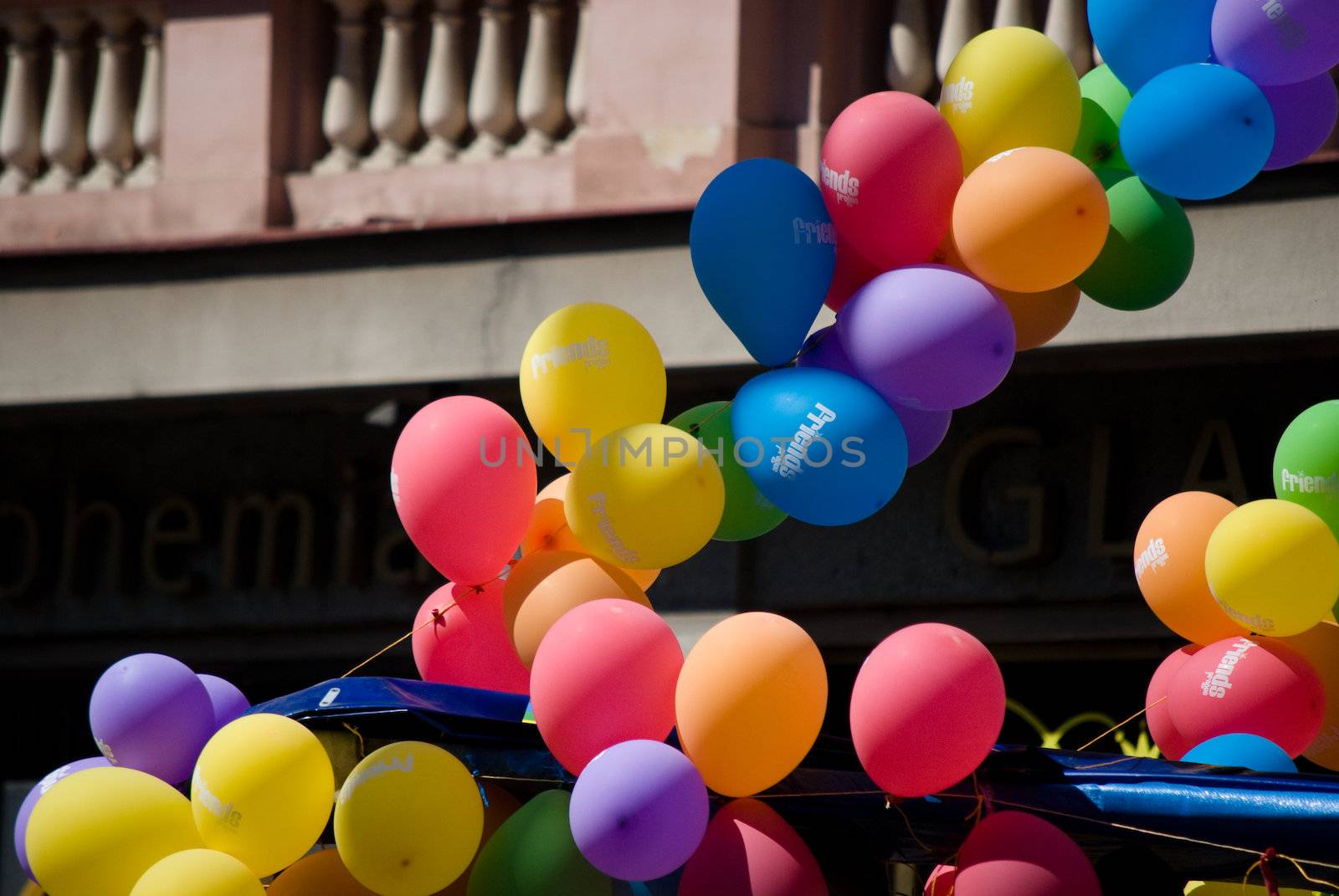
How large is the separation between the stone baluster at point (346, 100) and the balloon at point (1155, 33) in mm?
3593

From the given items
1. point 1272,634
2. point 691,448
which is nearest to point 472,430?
point 691,448

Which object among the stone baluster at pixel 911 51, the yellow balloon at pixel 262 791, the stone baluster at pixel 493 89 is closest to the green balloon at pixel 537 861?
the yellow balloon at pixel 262 791

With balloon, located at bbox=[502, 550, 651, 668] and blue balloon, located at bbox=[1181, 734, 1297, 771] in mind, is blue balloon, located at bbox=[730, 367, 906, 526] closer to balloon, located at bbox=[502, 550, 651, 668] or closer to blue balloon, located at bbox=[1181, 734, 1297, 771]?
balloon, located at bbox=[502, 550, 651, 668]

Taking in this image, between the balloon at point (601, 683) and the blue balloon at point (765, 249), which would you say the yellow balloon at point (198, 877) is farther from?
the blue balloon at point (765, 249)

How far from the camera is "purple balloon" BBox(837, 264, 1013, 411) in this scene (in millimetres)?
3518

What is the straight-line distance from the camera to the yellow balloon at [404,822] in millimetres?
3197

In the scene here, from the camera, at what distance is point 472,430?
12.4ft

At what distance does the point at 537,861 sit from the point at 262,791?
529 mm

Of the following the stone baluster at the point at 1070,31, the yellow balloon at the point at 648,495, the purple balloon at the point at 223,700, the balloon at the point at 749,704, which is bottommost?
the purple balloon at the point at 223,700

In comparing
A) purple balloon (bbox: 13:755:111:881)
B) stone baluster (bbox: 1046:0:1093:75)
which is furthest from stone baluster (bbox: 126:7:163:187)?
purple balloon (bbox: 13:755:111:881)

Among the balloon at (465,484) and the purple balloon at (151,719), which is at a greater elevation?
the balloon at (465,484)

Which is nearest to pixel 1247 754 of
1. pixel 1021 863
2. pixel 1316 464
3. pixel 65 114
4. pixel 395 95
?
pixel 1316 464

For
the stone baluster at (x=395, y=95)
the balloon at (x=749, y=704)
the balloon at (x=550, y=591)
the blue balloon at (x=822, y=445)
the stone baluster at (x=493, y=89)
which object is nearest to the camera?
the balloon at (x=749, y=704)

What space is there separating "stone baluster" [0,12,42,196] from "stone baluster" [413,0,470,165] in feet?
5.52
